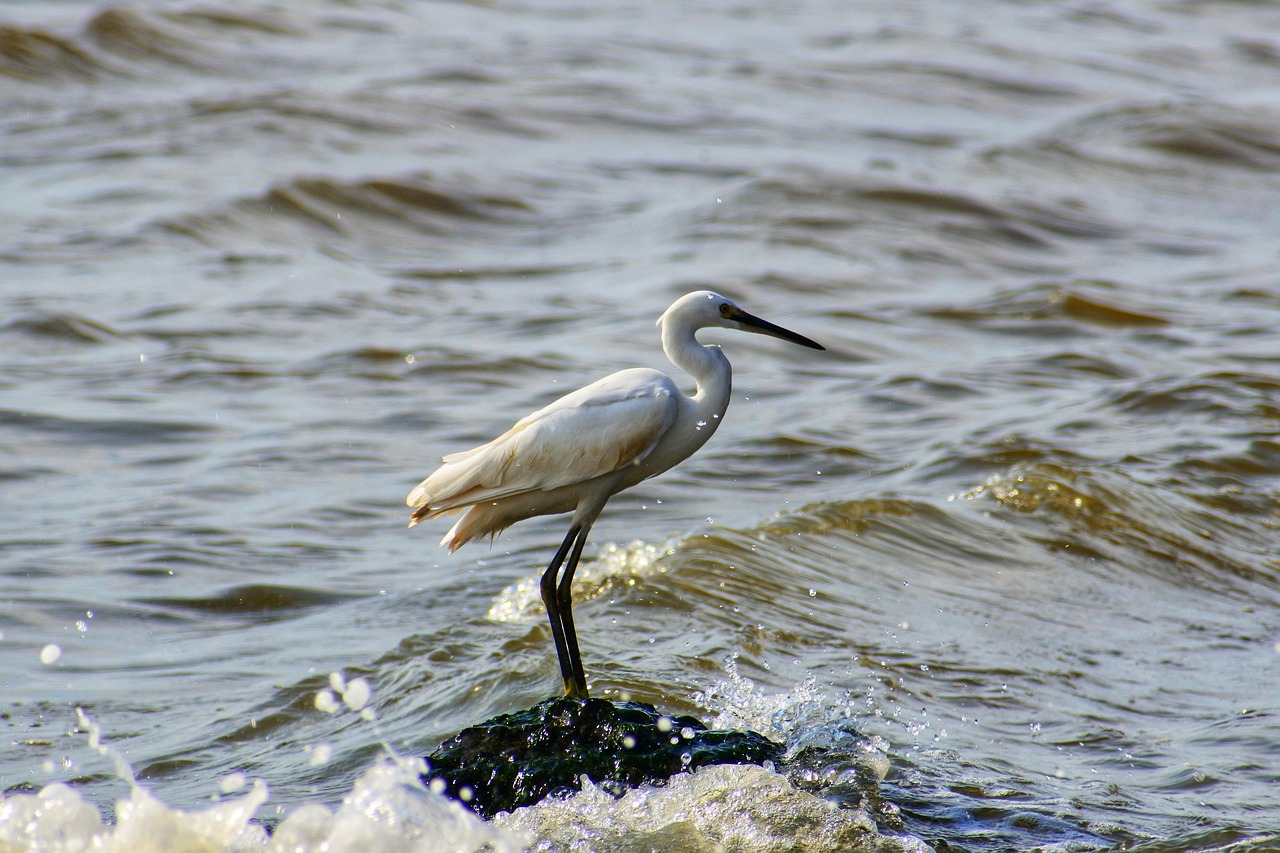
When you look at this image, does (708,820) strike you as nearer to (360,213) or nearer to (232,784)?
(232,784)

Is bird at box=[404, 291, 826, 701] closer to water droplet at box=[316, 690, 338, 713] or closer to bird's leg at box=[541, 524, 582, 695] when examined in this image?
bird's leg at box=[541, 524, 582, 695]

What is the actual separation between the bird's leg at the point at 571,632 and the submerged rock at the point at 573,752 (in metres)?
0.17

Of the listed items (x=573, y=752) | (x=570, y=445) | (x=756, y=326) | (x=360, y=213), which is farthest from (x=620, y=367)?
(x=573, y=752)

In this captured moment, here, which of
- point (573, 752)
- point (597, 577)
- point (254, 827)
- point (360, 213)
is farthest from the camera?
point (360, 213)

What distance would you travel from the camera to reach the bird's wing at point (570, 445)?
445 cm

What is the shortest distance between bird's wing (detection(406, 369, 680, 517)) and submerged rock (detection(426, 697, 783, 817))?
672 mm

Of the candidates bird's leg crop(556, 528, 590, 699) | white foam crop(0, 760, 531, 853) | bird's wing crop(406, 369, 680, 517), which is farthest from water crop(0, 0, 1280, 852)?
bird's wing crop(406, 369, 680, 517)

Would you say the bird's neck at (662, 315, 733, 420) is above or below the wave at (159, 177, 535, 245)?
above

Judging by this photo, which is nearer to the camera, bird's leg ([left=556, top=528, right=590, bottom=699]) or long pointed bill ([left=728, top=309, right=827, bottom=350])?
long pointed bill ([left=728, top=309, right=827, bottom=350])

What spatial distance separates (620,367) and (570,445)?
443cm

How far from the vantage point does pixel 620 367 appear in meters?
8.88

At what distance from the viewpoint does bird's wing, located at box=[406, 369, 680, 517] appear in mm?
4445

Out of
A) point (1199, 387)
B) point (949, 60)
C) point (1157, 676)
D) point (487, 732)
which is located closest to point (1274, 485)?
point (1199, 387)

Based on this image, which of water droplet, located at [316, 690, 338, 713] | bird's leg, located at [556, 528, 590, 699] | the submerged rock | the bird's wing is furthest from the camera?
water droplet, located at [316, 690, 338, 713]
